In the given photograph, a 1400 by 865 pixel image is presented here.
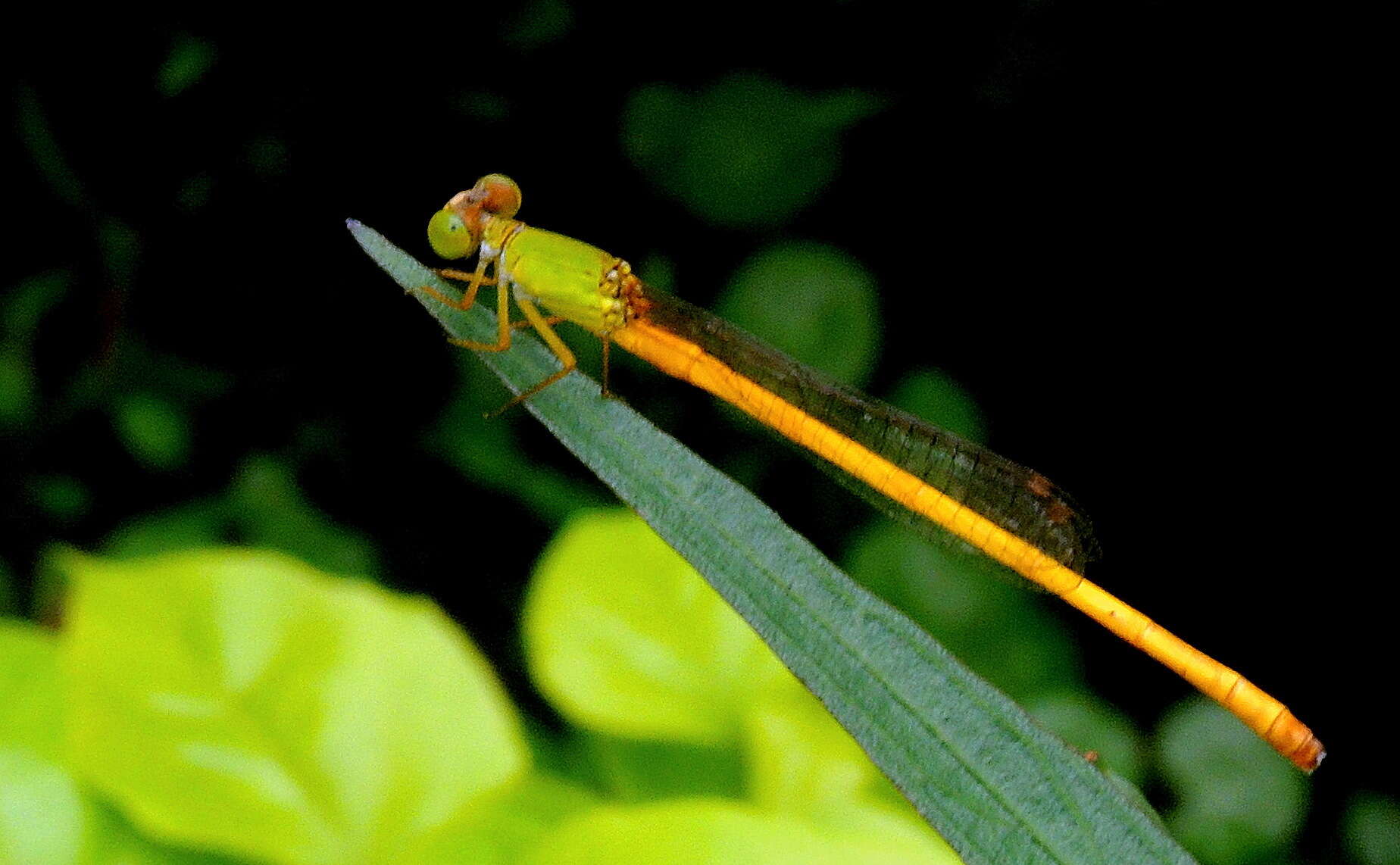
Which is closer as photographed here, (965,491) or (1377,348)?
(965,491)

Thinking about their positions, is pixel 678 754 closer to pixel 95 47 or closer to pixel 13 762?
pixel 13 762

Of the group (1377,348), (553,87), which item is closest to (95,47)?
(553,87)

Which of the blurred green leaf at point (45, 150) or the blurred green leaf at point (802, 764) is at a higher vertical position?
the blurred green leaf at point (45, 150)

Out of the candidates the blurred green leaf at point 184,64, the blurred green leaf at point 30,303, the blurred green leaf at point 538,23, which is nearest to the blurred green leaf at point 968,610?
the blurred green leaf at point 538,23

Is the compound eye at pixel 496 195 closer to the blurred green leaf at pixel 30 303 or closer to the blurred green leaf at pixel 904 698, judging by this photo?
the blurred green leaf at pixel 904 698

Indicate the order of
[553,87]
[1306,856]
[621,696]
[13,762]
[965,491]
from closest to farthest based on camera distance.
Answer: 1. [13,762]
2. [621,696]
3. [965,491]
4. [1306,856]
5. [553,87]

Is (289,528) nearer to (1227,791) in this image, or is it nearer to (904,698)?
(904,698)
